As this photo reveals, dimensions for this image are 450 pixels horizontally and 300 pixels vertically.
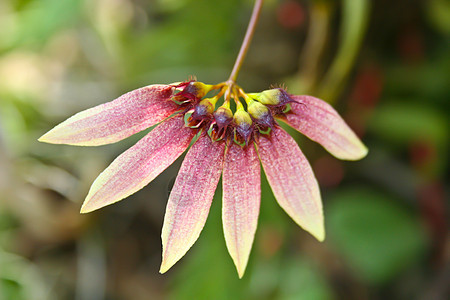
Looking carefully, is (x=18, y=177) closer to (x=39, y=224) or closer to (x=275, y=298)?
(x=39, y=224)

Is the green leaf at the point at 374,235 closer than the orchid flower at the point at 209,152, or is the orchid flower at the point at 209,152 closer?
the orchid flower at the point at 209,152

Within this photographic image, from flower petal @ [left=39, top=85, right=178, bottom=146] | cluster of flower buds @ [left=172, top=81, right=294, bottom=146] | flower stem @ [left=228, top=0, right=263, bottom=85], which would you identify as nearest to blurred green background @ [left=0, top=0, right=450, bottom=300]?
flower stem @ [left=228, top=0, right=263, bottom=85]

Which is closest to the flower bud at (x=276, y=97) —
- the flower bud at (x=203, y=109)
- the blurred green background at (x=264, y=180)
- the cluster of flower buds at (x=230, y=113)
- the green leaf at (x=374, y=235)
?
the cluster of flower buds at (x=230, y=113)

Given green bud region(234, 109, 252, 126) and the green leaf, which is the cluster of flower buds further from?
the green leaf

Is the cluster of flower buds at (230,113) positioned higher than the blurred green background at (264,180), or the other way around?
the cluster of flower buds at (230,113)

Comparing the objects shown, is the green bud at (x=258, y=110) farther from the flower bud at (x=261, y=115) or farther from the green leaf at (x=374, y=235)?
the green leaf at (x=374, y=235)

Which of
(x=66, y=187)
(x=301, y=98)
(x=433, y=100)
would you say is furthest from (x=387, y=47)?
(x=66, y=187)
